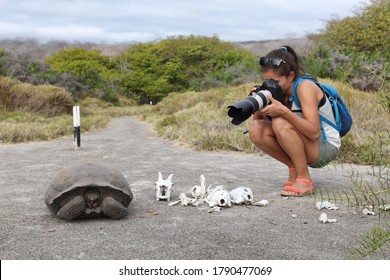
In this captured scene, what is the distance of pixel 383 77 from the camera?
2.07m

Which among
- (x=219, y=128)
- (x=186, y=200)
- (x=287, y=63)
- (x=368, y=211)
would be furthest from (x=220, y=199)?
(x=219, y=128)

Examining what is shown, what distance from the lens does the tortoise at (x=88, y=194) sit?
287cm

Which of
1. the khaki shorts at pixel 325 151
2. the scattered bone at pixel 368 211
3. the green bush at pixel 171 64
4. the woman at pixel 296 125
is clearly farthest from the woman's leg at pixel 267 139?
the green bush at pixel 171 64

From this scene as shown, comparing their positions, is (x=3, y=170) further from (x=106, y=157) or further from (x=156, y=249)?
(x=156, y=249)

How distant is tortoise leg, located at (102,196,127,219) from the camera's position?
9.45 ft

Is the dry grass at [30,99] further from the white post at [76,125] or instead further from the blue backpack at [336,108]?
the blue backpack at [336,108]

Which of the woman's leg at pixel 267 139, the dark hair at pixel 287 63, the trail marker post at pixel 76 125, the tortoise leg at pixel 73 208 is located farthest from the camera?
the trail marker post at pixel 76 125

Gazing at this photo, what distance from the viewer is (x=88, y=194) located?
2949 mm

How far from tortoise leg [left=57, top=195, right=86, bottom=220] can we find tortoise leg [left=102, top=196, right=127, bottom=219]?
0.44 feet

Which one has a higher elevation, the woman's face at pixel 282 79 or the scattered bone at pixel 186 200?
the woman's face at pixel 282 79

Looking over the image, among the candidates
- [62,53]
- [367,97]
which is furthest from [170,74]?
[367,97]

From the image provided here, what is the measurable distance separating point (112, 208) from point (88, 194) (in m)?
0.19

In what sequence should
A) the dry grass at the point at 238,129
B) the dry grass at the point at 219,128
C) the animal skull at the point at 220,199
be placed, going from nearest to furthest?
1. the animal skull at the point at 220,199
2. the dry grass at the point at 238,129
3. the dry grass at the point at 219,128

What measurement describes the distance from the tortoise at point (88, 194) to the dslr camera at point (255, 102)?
36.2 inches
